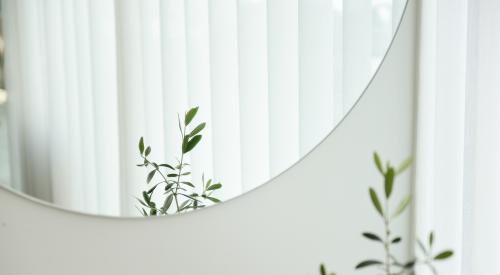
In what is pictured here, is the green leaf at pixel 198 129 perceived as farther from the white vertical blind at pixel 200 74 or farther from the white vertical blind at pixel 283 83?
the white vertical blind at pixel 283 83

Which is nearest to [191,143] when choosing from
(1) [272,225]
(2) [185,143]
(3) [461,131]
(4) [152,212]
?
(2) [185,143]

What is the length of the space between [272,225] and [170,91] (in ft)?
1.00

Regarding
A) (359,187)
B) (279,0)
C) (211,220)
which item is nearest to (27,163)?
(211,220)

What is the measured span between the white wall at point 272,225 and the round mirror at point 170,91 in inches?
1.5

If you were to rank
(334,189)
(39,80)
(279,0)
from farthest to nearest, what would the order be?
(334,189) < (279,0) < (39,80)

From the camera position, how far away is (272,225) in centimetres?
109

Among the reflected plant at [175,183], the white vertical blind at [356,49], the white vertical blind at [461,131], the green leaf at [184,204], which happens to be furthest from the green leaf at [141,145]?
the white vertical blind at [461,131]

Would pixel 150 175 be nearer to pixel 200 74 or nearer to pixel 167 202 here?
pixel 167 202

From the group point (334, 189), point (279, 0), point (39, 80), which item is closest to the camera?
point (39, 80)

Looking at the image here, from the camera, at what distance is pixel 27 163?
886 mm

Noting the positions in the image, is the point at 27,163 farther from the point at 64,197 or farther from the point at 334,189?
the point at 334,189

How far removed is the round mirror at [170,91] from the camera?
88 cm

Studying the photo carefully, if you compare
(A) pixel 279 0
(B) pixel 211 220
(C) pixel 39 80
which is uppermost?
(A) pixel 279 0

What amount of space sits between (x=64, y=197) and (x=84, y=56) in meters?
0.20
